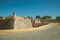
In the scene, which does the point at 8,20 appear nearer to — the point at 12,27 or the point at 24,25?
the point at 12,27

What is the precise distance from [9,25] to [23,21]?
5.46 meters

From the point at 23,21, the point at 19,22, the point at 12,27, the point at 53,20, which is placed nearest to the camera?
the point at 12,27

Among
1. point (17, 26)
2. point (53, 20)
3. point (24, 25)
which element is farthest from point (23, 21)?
point (53, 20)

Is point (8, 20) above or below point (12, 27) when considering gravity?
above

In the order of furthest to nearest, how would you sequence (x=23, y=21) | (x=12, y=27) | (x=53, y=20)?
(x=53, y=20)
(x=23, y=21)
(x=12, y=27)

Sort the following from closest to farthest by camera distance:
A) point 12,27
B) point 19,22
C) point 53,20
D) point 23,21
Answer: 1. point 12,27
2. point 19,22
3. point 23,21
4. point 53,20

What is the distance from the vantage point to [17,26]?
29156mm

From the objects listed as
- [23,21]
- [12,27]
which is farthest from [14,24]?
[23,21]

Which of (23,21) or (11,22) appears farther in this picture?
(23,21)

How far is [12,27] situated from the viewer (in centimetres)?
2753

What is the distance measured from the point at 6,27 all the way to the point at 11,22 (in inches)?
72.7

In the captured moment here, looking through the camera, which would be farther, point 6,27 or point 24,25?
point 24,25

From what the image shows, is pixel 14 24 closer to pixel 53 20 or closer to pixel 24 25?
pixel 24 25

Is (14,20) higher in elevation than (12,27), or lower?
higher
